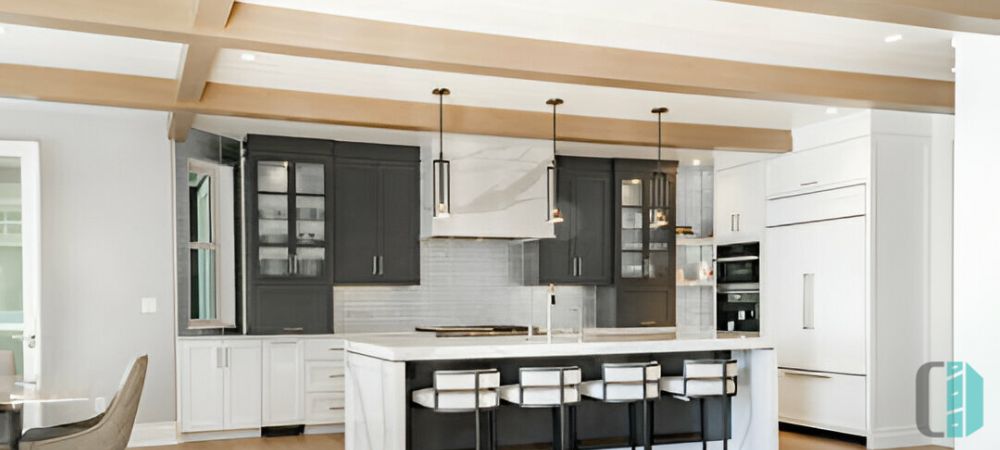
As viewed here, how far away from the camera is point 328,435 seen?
25.8ft

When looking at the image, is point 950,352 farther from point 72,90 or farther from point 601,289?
point 72,90

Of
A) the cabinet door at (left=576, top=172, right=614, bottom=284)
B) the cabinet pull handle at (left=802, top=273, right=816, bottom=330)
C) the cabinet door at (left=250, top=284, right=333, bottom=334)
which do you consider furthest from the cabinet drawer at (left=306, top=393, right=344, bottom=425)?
the cabinet pull handle at (left=802, top=273, right=816, bottom=330)

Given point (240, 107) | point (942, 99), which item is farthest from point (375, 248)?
point (942, 99)

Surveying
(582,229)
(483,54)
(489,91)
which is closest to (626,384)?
(489,91)

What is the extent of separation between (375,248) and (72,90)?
3229 mm

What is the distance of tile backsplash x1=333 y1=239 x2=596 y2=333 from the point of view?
8602mm

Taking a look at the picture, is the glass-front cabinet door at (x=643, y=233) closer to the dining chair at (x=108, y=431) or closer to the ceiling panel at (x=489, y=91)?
the ceiling panel at (x=489, y=91)

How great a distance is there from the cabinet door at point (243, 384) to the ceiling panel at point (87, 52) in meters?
2.70

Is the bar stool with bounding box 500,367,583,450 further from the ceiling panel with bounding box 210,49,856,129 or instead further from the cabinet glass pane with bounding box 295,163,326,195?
the cabinet glass pane with bounding box 295,163,326,195

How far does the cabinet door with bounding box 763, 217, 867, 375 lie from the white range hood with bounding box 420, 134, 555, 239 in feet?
7.03

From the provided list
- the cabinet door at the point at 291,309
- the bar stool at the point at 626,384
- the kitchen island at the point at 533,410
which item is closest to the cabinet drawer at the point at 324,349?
→ the cabinet door at the point at 291,309

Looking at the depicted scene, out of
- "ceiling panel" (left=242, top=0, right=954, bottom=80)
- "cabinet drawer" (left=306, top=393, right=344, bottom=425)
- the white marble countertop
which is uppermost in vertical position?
"ceiling panel" (left=242, top=0, right=954, bottom=80)

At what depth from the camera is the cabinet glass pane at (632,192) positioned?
30.8 feet

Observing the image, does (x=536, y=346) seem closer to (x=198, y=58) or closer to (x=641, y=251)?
(x=198, y=58)
